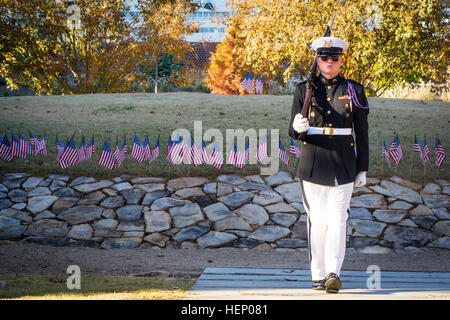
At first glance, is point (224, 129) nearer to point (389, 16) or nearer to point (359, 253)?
point (359, 253)

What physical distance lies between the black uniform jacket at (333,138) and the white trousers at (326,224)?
4.6 inches

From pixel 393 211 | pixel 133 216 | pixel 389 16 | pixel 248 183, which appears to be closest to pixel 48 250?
pixel 133 216

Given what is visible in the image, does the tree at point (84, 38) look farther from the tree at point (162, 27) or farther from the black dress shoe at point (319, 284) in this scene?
the black dress shoe at point (319, 284)

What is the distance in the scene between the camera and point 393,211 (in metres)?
9.59

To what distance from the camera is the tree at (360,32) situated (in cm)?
1711

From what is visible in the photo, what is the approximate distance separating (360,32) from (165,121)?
7.19 meters

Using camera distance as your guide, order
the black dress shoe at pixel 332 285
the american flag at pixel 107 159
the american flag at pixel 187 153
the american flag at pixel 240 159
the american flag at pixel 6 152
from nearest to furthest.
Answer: the black dress shoe at pixel 332 285, the american flag at pixel 107 159, the american flag at pixel 187 153, the american flag at pixel 240 159, the american flag at pixel 6 152

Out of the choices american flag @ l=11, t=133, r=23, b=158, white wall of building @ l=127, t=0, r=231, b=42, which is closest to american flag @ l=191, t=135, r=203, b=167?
american flag @ l=11, t=133, r=23, b=158

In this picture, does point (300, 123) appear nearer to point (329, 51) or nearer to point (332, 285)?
point (329, 51)

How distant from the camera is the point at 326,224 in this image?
16.5ft

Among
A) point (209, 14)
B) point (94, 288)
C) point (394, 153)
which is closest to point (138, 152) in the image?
point (394, 153)

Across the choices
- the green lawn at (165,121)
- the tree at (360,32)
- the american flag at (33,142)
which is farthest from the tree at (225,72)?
the american flag at (33,142)
